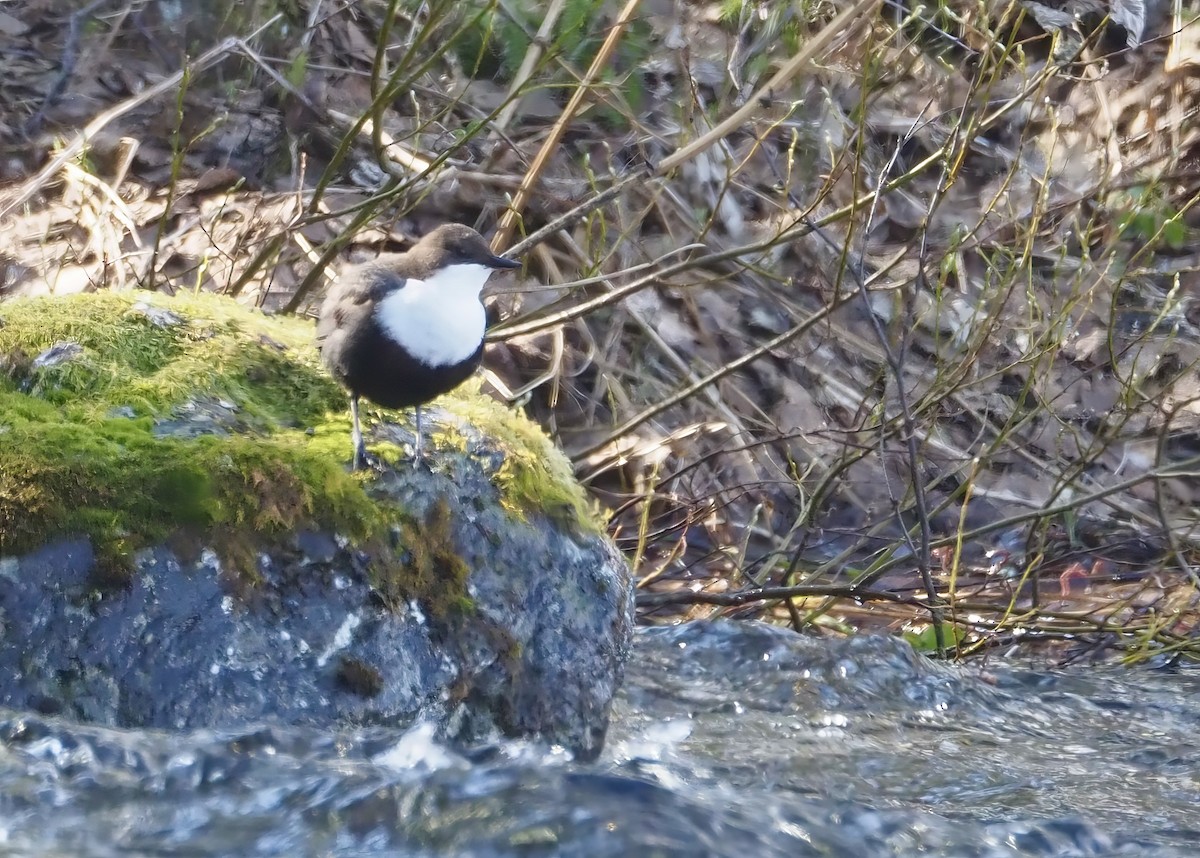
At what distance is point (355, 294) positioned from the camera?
11.5 feet

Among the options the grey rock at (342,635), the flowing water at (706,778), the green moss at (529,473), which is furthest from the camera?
the green moss at (529,473)

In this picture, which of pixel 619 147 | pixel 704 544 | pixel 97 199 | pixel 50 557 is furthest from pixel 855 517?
pixel 50 557

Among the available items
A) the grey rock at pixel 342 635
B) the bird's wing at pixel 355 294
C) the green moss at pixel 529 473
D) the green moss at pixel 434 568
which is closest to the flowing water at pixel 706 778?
the grey rock at pixel 342 635

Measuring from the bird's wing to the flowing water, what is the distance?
3.94 feet

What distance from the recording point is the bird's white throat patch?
3.32m

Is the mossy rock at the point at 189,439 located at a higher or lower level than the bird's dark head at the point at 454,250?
lower

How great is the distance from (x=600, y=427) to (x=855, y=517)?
132 centimetres

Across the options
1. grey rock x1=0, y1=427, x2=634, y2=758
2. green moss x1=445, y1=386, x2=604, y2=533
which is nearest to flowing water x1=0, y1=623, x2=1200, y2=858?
grey rock x1=0, y1=427, x2=634, y2=758

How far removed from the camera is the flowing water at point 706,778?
2.38 meters

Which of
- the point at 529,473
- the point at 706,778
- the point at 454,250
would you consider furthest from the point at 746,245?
the point at 706,778

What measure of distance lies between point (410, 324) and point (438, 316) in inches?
5.0

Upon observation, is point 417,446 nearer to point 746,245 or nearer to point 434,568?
point 434,568

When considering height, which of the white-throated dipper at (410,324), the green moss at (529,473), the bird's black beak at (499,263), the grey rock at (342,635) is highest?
the bird's black beak at (499,263)

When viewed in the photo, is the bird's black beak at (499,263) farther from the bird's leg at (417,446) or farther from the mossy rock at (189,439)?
the bird's leg at (417,446)
